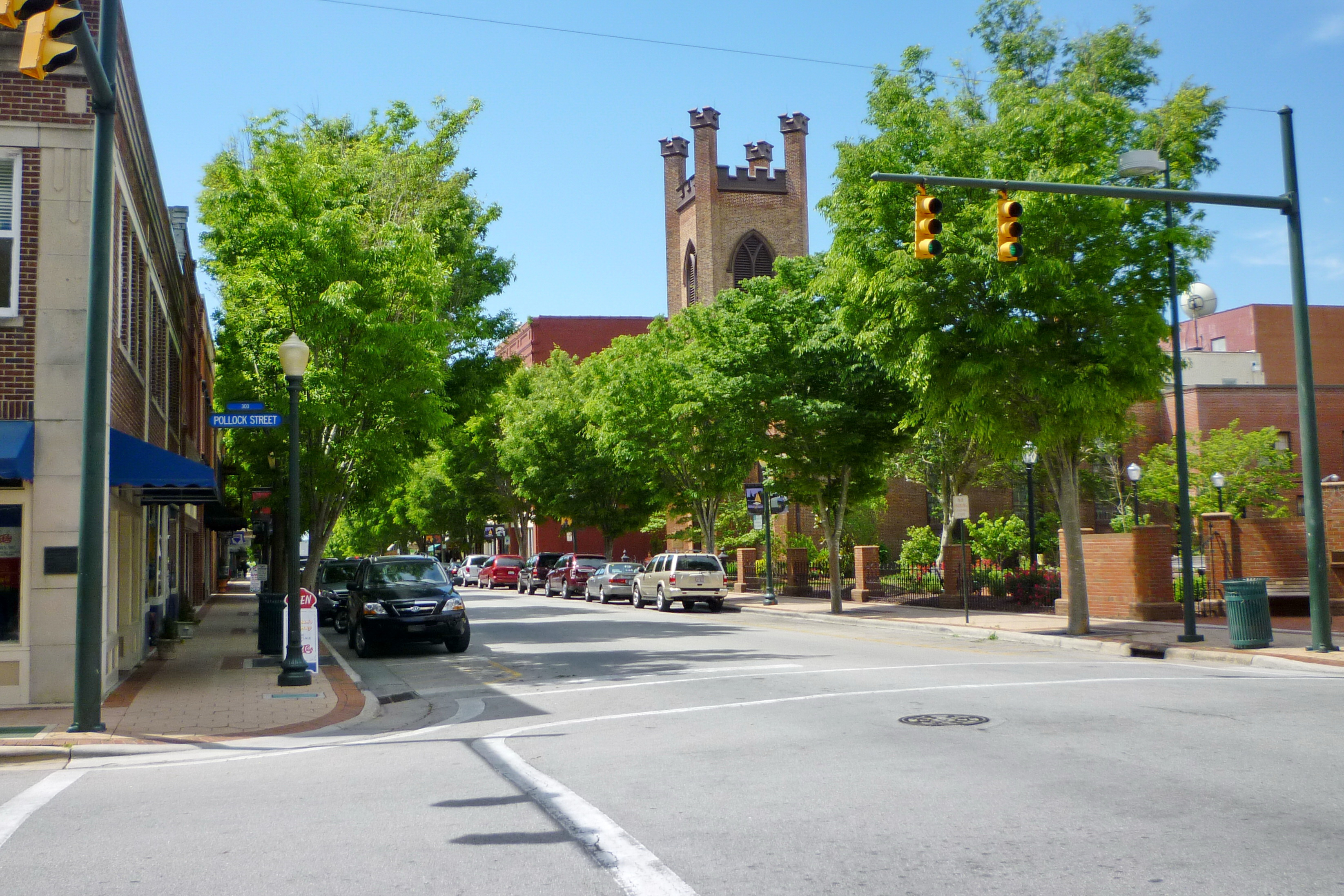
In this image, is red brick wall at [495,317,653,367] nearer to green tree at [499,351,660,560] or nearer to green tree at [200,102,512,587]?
green tree at [499,351,660,560]

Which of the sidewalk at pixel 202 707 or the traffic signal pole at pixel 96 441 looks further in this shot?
the sidewalk at pixel 202 707

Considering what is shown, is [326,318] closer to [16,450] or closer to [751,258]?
[16,450]

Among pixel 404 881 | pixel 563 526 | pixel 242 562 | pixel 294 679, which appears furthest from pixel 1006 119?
pixel 242 562

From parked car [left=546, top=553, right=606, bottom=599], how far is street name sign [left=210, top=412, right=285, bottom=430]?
27832 mm

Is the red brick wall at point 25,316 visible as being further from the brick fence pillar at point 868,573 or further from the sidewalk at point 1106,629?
the brick fence pillar at point 868,573

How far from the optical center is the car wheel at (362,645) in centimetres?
1997

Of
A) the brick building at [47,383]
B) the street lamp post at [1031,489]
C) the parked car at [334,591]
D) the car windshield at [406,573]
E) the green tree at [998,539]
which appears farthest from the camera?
the green tree at [998,539]

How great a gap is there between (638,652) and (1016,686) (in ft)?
26.4

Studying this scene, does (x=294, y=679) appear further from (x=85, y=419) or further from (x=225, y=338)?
(x=225, y=338)

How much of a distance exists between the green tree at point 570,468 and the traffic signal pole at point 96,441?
38.9 meters

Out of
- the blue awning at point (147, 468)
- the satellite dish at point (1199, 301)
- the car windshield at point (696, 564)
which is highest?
the satellite dish at point (1199, 301)

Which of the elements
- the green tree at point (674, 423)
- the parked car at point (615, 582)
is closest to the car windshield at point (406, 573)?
the green tree at point (674, 423)

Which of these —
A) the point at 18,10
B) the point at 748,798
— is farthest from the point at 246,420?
the point at 748,798

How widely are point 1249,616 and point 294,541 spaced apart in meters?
13.6
